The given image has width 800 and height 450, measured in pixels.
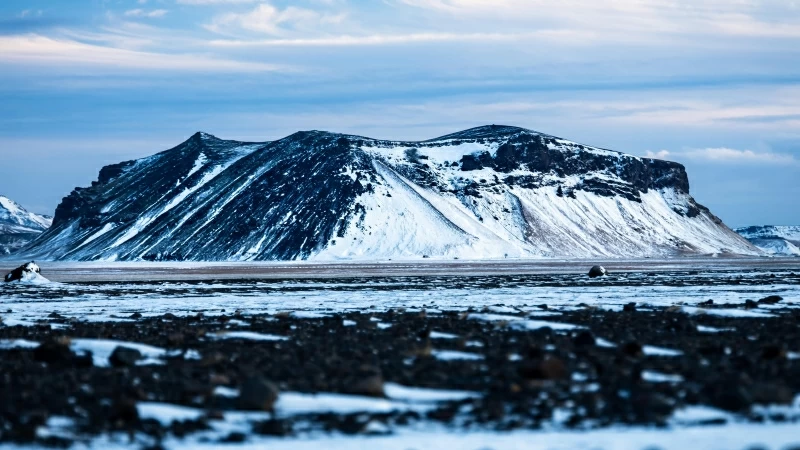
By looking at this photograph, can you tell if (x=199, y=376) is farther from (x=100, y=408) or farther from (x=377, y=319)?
(x=377, y=319)

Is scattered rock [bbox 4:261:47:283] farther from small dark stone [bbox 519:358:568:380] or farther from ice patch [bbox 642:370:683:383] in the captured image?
ice patch [bbox 642:370:683:383]

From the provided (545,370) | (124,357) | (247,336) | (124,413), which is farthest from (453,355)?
(124,413)

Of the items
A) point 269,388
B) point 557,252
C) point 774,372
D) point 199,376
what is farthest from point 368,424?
point 557,252

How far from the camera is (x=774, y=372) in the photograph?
15930 mm

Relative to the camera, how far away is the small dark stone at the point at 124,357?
1853 centimetres

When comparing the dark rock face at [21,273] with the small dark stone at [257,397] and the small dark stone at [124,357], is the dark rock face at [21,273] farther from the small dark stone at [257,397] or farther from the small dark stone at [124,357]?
the small dark stone at [257,397]

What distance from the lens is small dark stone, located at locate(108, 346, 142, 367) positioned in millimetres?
18531

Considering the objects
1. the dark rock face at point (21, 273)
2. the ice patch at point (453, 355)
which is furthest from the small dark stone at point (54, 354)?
the dark rock face at point (21, 273)

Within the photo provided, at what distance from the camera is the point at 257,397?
13.9 metres

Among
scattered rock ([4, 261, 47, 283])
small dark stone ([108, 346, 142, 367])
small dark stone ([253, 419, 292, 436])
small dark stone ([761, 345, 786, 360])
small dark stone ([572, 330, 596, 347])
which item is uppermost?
small dark stone ([761, 345, 786, 360])

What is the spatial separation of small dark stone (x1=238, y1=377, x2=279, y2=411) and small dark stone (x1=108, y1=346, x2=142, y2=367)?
17.0ft

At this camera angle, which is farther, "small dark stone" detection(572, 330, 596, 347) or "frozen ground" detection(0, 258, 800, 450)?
"small dark stone" detection(572, 330, 596, 347)

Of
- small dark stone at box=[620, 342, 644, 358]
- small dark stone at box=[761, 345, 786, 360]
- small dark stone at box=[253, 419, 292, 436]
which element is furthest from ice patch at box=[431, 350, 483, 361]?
small dark stone at box=[253, 419, 292, 436]

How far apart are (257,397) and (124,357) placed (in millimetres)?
5660
